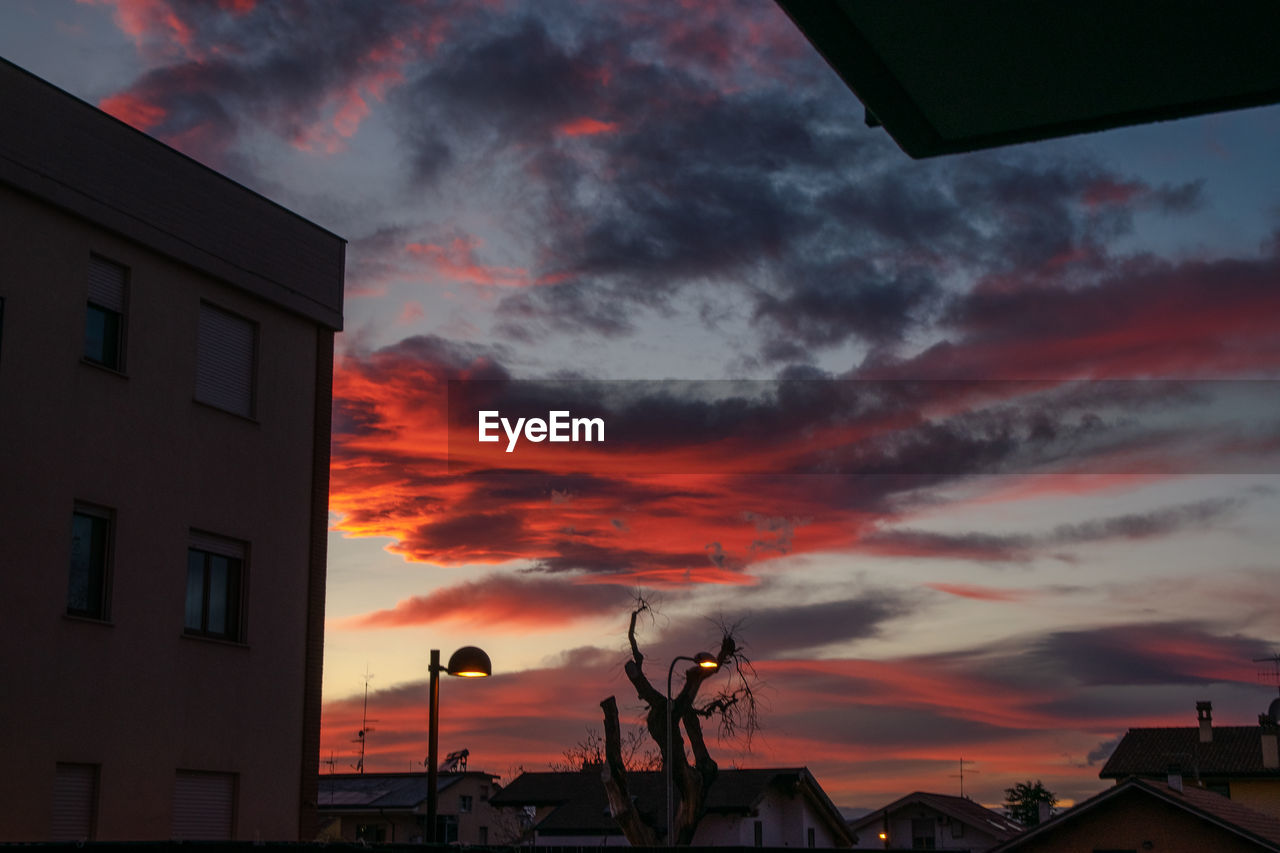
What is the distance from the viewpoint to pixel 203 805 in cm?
1702

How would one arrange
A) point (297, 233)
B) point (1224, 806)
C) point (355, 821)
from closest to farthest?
point (297, 233) < point (1224, 806) < point (355, 821)

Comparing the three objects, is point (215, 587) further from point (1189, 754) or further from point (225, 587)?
point (1189, 754)

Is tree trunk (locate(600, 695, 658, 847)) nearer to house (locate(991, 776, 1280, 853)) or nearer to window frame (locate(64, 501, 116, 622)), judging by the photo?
house (locate(991, 776, 1280, 853))

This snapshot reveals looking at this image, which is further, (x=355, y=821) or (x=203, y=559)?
(x=355, y=821)

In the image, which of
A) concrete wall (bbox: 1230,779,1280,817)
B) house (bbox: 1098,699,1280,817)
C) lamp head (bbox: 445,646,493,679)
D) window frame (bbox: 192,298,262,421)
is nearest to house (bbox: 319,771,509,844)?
house (bbox: 1098,699,1280,817)

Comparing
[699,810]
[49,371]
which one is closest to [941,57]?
[49,371]

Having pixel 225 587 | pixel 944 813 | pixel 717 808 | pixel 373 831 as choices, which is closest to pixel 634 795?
pixel 717 808

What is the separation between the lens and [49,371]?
51.0 feet

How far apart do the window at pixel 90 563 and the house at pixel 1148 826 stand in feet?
108

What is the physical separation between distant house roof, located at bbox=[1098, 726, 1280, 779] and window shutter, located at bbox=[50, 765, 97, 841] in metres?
64.1

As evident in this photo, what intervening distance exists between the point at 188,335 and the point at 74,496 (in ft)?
9.28

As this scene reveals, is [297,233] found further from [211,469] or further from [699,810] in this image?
[699,810]

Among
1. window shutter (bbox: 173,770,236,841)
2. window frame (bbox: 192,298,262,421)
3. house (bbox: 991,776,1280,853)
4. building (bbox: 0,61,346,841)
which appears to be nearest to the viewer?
building (bbox: 0,61,346,841)

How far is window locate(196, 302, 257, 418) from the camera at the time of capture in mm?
17906
